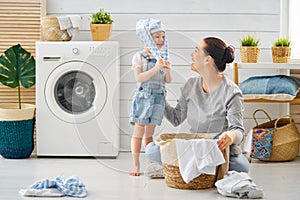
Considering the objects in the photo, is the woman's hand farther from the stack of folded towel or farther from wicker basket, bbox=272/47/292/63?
the stack of folded towel

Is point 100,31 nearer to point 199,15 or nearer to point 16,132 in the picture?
point 199,15

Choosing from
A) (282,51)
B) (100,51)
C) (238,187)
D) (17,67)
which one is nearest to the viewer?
(238,187)

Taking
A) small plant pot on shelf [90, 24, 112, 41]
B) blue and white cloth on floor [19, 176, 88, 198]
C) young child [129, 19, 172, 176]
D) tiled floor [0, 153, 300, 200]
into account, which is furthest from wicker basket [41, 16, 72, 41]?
blue and white cloth on floor [19, 176, 88, 198]

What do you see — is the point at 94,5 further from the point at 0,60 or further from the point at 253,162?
the point at 253,162

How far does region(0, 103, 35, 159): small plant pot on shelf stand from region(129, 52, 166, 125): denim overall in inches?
46.7

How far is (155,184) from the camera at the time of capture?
3.68 m

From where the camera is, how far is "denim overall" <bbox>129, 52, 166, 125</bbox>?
3.56 meters

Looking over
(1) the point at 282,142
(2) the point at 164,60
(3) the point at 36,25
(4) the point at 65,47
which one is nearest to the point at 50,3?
(3) the point at 36,25

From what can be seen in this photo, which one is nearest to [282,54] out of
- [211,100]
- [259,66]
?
[259,66]

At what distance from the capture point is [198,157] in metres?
3.43

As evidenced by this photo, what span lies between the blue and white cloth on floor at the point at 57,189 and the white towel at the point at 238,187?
0.75 meters

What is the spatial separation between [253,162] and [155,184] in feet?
3.71

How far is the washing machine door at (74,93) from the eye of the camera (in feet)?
14.4

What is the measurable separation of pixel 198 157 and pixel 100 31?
1643 millimetres
